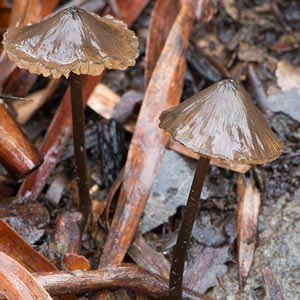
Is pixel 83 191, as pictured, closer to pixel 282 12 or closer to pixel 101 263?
pixel 101 263

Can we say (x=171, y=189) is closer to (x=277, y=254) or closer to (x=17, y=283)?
(x=277, y=254)

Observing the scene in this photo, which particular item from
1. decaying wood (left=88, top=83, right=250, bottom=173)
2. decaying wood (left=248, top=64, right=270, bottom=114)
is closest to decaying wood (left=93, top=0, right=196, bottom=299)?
decaying wood (left=88, top=83, right=250, bottom=173)

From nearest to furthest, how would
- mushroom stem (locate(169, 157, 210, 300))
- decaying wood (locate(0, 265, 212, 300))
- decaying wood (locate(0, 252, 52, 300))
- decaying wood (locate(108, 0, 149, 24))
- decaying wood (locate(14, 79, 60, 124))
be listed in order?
decaying wood (locate(0, 252, 52, 300)), mushroom stem (locate(169, 157, 210, 300)), decaying wood (locate(0, 265, 212, 300)), decaying wood (locate(14, 79, 60, 124)), decaying wood (locate(108, 0, 149, 24))

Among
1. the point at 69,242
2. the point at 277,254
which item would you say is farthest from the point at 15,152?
the point at 277,254

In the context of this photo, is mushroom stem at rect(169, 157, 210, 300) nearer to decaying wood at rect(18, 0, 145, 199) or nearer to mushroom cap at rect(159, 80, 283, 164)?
mushroom cap at rect(159, 80, 283, 164)

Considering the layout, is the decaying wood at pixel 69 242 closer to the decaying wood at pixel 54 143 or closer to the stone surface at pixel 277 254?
the decaying wood at pixel 54 143
